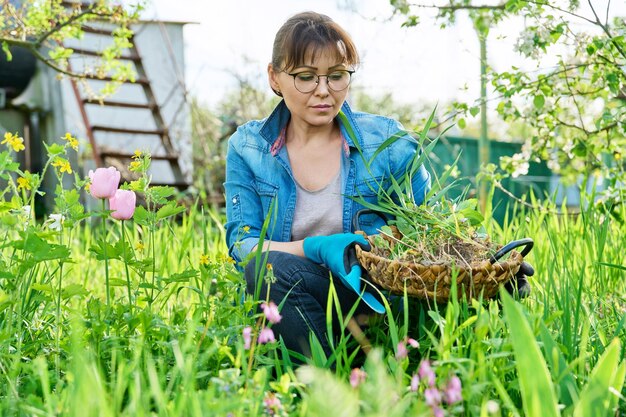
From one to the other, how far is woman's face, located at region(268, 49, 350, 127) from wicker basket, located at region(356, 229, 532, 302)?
632 millimetres

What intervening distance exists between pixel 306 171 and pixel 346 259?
0.56m

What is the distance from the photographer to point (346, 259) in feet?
6.12

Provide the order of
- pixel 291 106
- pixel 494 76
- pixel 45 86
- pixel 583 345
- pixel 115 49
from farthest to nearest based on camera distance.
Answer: pixel 45 86
pixel 115 49
pixel 494 76
pixel 291 106
pixel 583 345

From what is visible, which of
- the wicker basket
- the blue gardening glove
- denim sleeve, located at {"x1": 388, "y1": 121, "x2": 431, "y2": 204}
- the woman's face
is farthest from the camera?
denim sleeve, located at {"x1": 388, "y1": 121, "x2": 431, "y2": 204}

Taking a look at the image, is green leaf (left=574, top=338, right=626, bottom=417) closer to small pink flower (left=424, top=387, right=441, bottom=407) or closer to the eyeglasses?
small pink flower (left=424, top=387, right=441, bottom=407)

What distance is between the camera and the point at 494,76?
3.03 meters

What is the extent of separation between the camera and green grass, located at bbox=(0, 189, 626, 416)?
3.83 ft

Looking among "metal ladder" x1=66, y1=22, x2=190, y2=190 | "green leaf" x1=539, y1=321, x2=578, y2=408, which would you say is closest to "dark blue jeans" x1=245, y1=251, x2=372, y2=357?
"green leaf" x1=539, y1=321, x2=578, y2=408

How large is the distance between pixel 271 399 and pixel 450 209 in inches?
33.2

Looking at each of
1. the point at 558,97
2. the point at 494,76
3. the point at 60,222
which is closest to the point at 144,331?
the point at 60,222

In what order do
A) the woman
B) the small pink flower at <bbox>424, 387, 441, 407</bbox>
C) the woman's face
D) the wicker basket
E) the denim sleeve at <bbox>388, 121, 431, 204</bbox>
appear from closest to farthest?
the small pink flower at <bbox>424, 387, 441, 407</bbox> → the wicker basket → the woman → the woman's face → the denim sleeve at <bbox>388, 121, 431, 204</bbox>

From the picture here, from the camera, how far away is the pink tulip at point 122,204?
188 centimetres

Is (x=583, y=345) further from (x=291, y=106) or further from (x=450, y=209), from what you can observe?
(x=291, y=106)

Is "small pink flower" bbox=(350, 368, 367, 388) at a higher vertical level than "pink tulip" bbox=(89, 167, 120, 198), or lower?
lower
